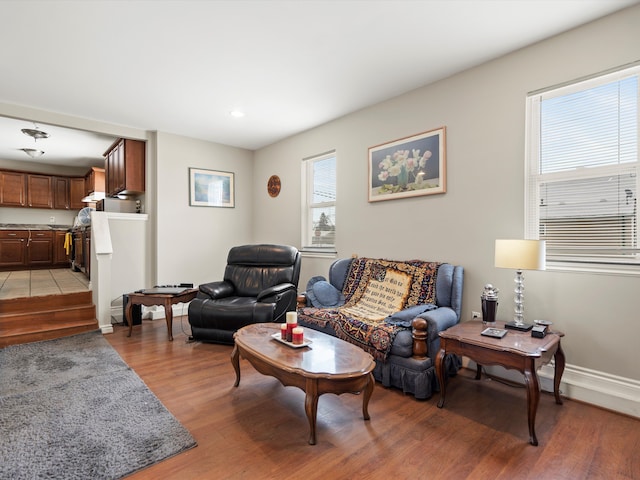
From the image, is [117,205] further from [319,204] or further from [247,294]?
[319,204]

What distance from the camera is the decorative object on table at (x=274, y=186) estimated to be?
5156 mm

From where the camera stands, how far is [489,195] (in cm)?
282

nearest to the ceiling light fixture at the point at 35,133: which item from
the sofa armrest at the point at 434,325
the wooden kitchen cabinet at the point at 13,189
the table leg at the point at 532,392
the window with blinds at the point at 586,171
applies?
the wooden kitchen cabinet at the point at 13,189

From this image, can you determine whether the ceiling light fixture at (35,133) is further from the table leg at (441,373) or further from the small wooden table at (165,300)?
the table leg at (441,373)

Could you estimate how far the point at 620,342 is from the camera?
7.29ft

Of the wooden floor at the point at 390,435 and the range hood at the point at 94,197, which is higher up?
the range hood at the point at 94,197

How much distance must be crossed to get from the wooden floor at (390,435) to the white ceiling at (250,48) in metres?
2.66

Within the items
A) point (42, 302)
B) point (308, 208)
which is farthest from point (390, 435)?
point (42, 302)

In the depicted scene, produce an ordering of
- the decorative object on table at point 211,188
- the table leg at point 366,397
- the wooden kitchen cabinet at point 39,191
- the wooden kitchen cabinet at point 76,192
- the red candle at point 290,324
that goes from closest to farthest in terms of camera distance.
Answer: the table leg at point 366,397 → the red candle at point 290,324 → the decorative object on table at point 211,188 → the wooden kitchen cabinet at point 39,191 → the wooden kitchen cabinet at point 76,192

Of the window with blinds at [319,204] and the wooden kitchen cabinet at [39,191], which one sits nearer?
the window with blinds at [319,204]

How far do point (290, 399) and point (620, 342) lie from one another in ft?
7.49

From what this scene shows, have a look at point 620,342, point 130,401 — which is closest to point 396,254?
point 620,342

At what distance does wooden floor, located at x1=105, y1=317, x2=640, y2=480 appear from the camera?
1647 millimetres

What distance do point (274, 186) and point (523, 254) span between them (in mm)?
3776
